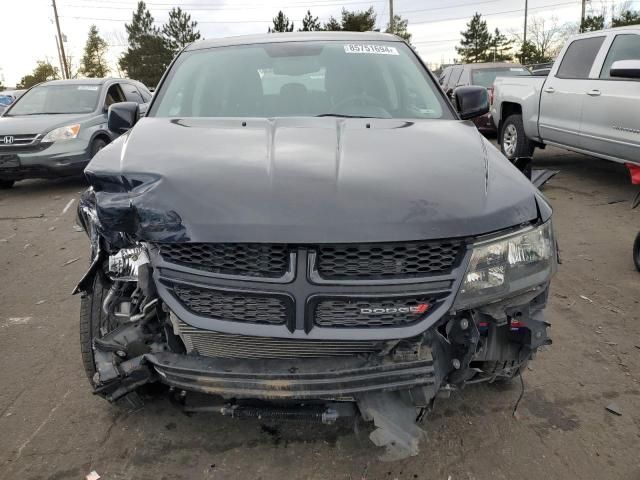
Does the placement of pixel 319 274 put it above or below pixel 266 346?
above

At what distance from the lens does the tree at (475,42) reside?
58.9m

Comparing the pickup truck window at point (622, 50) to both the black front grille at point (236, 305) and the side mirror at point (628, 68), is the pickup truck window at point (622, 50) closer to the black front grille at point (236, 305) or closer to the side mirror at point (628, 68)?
the side mirror at point (628, 68)

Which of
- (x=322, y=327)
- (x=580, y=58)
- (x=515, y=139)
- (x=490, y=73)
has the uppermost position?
(x=580, y=58)

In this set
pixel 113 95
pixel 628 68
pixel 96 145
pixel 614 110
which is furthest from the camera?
pixel 113 95

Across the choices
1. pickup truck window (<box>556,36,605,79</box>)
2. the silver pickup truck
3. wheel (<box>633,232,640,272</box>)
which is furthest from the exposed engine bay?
pickup truck window (<box>556,36,605,79</box>)

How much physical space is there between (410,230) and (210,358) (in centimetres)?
→ 91

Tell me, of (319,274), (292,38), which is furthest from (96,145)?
(319,274)

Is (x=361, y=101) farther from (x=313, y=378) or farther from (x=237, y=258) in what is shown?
(x=313, y=378)

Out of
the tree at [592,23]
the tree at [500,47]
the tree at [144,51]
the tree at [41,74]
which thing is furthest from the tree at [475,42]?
the tree at [41,74]

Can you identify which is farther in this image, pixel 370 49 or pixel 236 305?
pixel 370 49

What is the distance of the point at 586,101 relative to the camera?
7.16 m

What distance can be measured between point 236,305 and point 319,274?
13.2 inches

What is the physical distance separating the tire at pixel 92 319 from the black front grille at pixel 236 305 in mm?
666

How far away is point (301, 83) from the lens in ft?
11.2
